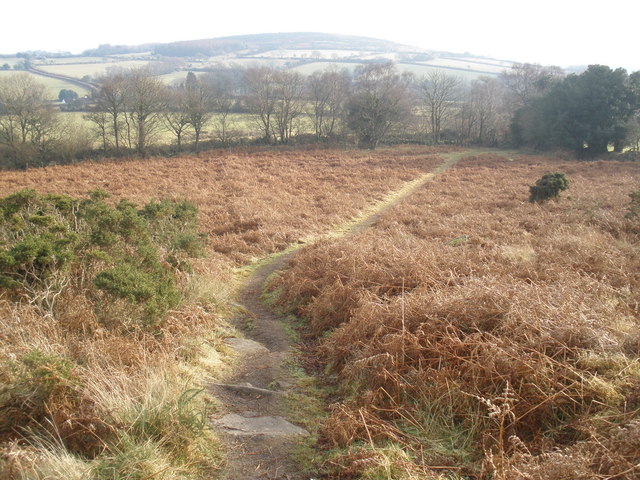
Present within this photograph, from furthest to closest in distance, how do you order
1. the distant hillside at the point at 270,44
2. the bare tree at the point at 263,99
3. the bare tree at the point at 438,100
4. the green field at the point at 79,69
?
the distant hillside at the point at 270,44 → the green field at the point at 79,69 → the bare tree at the point at 438,100 → the bare tree at the point at 263,99

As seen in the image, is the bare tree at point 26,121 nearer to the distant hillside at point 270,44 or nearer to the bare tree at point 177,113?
the bare tree at point 177,113

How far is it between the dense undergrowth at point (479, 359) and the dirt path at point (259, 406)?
438mm

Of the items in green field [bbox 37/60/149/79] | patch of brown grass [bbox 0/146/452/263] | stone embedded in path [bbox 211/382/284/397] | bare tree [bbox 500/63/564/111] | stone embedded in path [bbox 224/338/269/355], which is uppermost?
green field [bbox 37/60/149/79]

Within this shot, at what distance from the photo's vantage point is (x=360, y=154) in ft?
127

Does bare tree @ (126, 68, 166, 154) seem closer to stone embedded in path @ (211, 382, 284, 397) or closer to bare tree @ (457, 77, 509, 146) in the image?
bare tree @ (457, 77, 509, 146)

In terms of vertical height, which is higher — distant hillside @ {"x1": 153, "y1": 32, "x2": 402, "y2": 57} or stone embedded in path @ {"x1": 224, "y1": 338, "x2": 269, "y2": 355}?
distant hillside @ {"x1": 153, "y1": 32, "x2": 402, "y2": 57}

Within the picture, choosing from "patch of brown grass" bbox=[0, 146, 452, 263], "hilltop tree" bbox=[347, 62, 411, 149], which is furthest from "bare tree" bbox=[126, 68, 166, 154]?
"hilltop tree" bbox=[347, 62, 411, 149]

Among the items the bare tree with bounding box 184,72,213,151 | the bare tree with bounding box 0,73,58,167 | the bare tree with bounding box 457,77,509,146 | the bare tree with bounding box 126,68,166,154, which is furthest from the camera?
the bare tree with bounding box 457,77,509,146

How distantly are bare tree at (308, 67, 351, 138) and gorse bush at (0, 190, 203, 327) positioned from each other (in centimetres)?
4121

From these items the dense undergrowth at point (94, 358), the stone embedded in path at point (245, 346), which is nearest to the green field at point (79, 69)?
the dense undergrowth at point (94, 358)

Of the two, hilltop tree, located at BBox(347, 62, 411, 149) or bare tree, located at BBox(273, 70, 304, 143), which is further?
hilltop tree, located at BBox(347, 62, 411, 149)

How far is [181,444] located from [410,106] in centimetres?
5006

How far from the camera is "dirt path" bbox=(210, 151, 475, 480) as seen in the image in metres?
3.77

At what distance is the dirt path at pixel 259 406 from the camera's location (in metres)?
3.77
